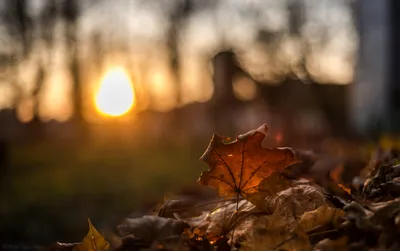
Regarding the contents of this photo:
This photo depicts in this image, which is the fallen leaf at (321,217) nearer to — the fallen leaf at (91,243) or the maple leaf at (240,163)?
the maple leaf at (240,163)

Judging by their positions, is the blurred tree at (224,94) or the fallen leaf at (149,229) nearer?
the fallen leaf at (149,229)

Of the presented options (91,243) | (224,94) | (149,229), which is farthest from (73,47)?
(149,229)

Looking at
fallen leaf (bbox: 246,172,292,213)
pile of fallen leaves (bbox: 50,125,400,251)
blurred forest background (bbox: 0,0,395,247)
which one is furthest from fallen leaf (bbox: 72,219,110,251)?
blurred forest background (bbox: 0,0,395,247)

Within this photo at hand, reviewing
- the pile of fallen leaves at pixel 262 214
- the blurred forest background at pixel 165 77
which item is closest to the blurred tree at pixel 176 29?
the blurred forest background at pixel 165 77

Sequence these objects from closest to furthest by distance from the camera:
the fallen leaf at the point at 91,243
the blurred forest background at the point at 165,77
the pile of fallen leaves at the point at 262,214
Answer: the pile of fallen leaves at the point at 262,214, the fallen leaf at the point at 91,243, the blurred forest background at the point at 165,77

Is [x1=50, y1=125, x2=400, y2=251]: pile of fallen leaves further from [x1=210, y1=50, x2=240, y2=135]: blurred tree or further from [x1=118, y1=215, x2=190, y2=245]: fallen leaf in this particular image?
[x1=210, y1=50, x2=240, y2=135]: blurred tree

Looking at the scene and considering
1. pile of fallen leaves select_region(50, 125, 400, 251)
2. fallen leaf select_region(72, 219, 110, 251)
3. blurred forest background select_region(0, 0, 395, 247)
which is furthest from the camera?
blurred forest background select_region(0, 0, 395, 247)

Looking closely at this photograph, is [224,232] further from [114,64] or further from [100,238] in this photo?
[114,64]
